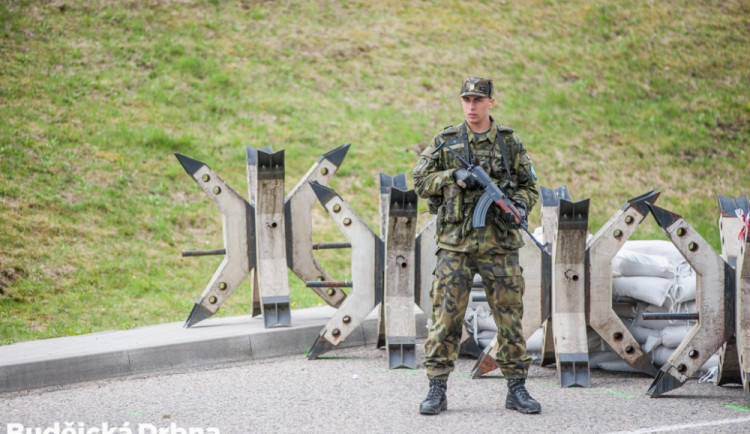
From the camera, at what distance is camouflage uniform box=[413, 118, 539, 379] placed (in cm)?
547

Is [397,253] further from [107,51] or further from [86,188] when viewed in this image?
[107,51]

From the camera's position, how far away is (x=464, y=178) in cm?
537

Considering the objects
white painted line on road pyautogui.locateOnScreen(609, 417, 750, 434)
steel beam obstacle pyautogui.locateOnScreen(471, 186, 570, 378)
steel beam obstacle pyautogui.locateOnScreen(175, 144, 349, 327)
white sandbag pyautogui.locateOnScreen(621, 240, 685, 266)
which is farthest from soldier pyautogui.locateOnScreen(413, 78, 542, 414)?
steel beam obstacle pyautogui.locateOnScreen(175, 144, 349, 327)

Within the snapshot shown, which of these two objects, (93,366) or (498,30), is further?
(498,30)

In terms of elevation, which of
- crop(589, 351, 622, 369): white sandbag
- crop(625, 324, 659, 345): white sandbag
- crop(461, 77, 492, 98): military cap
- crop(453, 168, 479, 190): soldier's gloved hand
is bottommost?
crop(589, 351, 622, 369): white sandbag

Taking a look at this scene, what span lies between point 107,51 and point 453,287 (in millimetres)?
12877

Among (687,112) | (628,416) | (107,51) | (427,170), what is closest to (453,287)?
(427,170)

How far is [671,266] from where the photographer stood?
680 centimetres

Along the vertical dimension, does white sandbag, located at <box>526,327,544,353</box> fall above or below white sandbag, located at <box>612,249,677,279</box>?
below

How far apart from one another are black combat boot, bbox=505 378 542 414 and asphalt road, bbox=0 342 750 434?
6 cm

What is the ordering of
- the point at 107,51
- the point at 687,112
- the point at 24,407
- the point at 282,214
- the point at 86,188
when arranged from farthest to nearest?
the point at 687,112 → the point at 107,51 → the point at 86,188 → the point at 282,214 → the point at 24,407

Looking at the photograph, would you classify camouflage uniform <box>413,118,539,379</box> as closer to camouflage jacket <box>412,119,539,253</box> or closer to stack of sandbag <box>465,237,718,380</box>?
camouflage jacket <box>412,119,539,253</box>

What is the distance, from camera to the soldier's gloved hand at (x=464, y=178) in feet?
17.6

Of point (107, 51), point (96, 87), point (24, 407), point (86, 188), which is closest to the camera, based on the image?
point (24, 407)
